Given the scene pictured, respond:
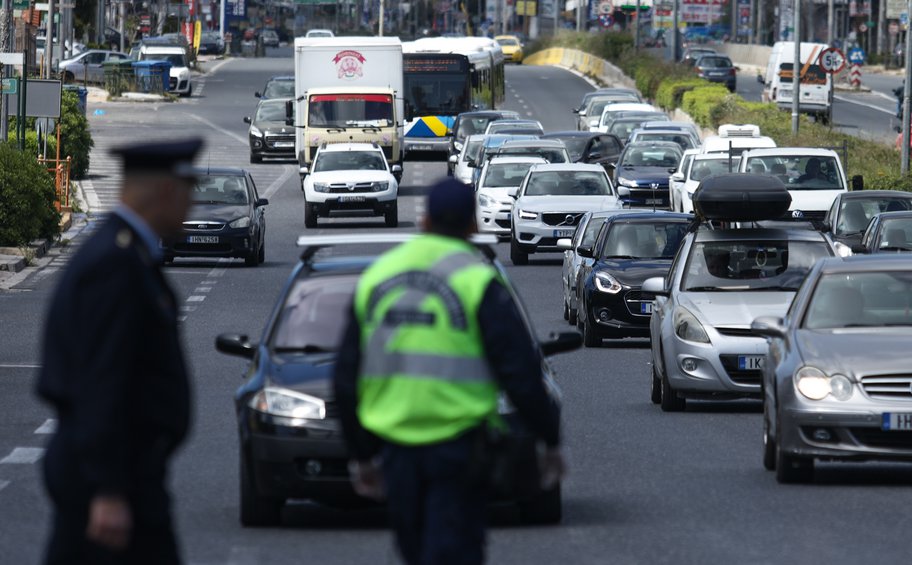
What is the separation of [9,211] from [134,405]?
2765 cm

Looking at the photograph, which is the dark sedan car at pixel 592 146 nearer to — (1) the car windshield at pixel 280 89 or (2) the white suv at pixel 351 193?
(2) the white suv at pixel 351 193

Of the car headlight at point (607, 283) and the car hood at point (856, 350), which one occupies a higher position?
the car hood at point (856, 350)

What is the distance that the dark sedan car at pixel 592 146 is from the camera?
161 ft

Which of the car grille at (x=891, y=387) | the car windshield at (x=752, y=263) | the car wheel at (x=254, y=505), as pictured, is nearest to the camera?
the car wheel at (x=254, y=505)

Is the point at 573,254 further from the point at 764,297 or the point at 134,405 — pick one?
the point at 134,405

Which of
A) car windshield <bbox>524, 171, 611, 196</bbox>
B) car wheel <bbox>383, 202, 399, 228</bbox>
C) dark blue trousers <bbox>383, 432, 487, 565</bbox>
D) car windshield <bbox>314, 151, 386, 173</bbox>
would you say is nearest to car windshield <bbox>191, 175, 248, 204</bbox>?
car windshield <bbox>524, 171, 611, 196</bbox>

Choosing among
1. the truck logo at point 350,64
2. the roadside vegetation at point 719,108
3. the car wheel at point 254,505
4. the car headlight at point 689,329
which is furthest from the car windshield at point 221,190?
the car wheel at point 254,505

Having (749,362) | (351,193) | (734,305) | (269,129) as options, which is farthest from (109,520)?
(269,129)

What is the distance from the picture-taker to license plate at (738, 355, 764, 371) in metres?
16.4

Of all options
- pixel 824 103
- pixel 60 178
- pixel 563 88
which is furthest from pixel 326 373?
pixel 563 88

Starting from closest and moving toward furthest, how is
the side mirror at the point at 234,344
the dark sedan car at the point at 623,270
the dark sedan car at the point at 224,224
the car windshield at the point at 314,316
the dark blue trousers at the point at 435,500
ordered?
1. the dark blue trousers at the point at 435,500
2. the car windshield at the point at 314,316
3. the side mirror at the point at 234,344
4. the dark sedan car at the point at 623,270
5. the dark sedan car at the point at 224,224

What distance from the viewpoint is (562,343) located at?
10062 millimetres

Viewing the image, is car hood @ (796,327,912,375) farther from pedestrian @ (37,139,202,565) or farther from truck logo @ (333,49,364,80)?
truck logo @ (333,49,364,80)

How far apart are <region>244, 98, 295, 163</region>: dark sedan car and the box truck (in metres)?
6.97
